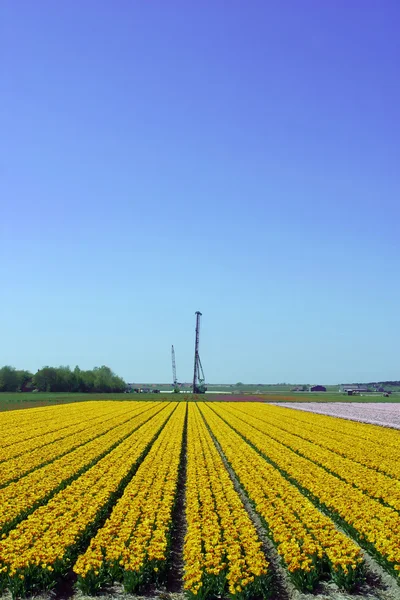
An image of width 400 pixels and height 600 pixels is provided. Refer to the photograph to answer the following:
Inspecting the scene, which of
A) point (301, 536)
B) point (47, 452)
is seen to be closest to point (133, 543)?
point (301, 536)

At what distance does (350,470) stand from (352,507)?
5775mm

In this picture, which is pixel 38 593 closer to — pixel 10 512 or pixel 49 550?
pixel 49 550

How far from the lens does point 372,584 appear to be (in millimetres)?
10773

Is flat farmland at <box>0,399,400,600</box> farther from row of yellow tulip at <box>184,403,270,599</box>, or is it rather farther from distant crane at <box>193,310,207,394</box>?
distant crane at <box>193,310,207,394</box>

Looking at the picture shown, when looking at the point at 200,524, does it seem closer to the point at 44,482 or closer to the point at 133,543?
the point at 133,543

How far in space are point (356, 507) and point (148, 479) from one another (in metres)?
7.09

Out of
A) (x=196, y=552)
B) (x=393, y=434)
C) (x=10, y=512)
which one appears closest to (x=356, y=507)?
(x=196, y=552)

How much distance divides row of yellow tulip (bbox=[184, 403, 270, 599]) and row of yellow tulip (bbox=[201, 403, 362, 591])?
596 millimetres

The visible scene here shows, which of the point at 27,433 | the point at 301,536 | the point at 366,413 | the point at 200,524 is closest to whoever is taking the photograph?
the point at 301,536

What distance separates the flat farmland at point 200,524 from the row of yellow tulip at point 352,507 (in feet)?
0.14

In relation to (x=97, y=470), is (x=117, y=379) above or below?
above

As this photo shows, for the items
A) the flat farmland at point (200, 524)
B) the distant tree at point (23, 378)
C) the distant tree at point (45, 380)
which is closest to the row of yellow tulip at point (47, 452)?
the flat farmland at point (200, 524)

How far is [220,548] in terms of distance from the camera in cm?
1103

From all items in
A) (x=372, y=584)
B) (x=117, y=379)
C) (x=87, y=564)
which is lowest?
(x=372, y=584)
